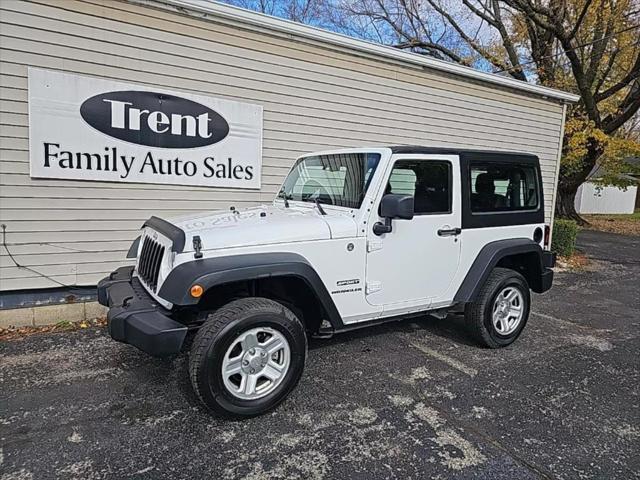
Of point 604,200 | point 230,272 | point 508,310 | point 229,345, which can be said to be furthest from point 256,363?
point 604,200

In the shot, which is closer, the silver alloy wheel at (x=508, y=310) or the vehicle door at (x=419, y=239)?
the vehicle door at (x=419, y=239)

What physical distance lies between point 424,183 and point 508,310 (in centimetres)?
159

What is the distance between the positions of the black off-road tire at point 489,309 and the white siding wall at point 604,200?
22.4 metres

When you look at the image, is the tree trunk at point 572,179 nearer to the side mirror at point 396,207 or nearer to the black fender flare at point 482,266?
the black fender flare at point 482,266

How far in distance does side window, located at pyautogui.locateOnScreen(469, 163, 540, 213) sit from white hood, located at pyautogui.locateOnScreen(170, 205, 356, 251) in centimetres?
138

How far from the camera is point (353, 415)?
2963mm

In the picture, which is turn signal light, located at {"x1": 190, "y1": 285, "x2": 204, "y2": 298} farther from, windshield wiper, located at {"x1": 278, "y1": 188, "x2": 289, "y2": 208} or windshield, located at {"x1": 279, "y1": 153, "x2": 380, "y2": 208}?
windshield wiper, located at {"x1": 278, "y1": 188, "x2": 289, "y2": 208}

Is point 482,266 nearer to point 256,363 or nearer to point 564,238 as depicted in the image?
point 256,363

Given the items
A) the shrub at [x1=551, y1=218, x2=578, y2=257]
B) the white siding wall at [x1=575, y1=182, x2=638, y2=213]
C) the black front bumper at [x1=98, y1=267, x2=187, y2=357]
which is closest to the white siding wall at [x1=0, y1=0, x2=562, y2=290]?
the black front bumper at [x1=98, y1=267, x2=187, y2=357]

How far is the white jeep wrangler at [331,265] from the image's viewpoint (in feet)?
9.04

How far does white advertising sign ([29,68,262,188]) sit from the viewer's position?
454 centimetres

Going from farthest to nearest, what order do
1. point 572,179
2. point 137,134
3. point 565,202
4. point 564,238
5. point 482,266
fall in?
point 565,202 → point 572,179 → point 564,238 → point 137,134 → point 482,266

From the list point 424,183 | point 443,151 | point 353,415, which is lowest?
point 353,415

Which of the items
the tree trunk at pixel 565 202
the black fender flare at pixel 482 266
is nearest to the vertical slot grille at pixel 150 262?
the black fender flare at pixel 482 266
